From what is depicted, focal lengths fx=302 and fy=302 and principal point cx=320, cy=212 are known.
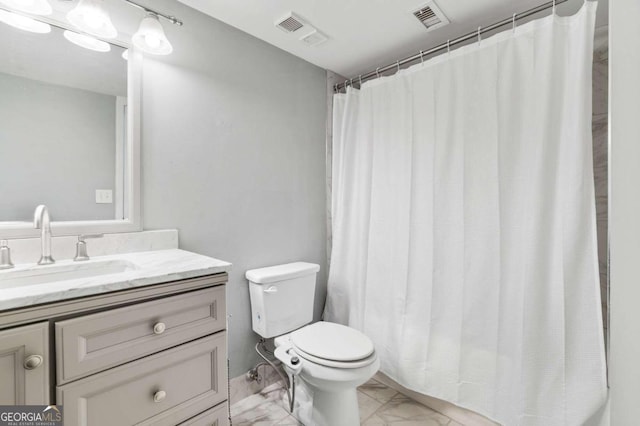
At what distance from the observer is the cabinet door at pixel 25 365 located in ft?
2.32

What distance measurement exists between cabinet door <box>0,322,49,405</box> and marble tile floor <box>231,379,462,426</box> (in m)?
1.08

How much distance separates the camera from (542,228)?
4.38 feet

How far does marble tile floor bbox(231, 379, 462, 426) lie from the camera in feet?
5.25

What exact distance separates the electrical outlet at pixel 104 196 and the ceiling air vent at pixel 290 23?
1210mm

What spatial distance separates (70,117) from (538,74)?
2.02m

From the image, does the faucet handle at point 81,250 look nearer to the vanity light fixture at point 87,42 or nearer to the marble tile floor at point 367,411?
the vanity light fixture at point 87,42

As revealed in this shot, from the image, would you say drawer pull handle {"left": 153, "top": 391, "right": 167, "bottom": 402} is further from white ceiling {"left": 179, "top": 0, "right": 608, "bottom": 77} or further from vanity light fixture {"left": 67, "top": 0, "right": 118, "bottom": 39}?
white ceiling {"left": 179, "top": 0, "right": 608, "bottom": 77}

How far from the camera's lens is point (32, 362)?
0.73m

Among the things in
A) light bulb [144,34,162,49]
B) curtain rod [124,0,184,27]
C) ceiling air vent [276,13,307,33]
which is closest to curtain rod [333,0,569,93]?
ceiling air vent [276,13,307,33]

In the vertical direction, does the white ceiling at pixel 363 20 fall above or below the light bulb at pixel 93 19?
above

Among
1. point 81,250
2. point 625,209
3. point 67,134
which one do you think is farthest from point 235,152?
point 625,209

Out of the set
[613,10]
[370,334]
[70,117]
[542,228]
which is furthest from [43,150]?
[542,228]

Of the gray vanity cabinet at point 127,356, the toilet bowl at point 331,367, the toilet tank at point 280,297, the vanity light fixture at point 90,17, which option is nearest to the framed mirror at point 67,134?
the vanity light fixture at point 90,17

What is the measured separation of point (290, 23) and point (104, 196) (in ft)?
4.19
